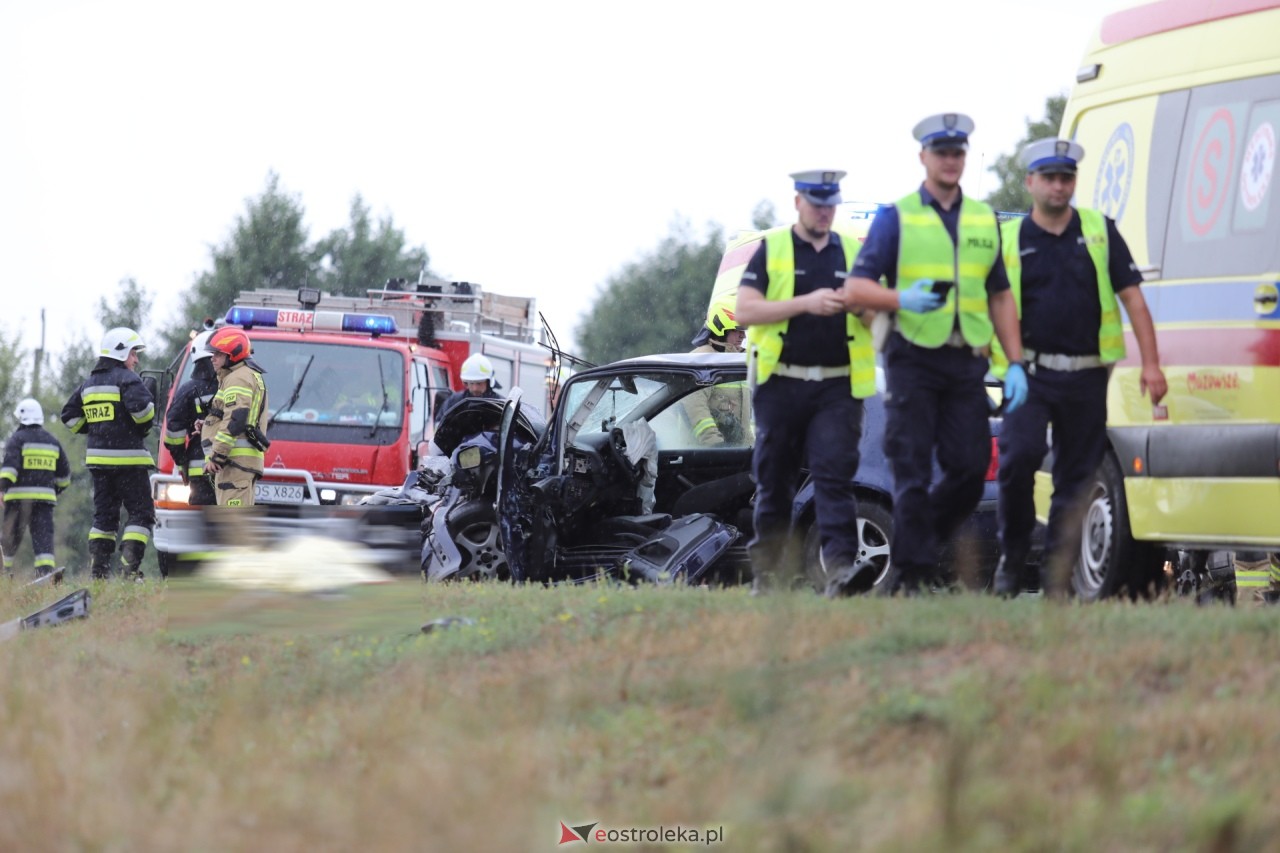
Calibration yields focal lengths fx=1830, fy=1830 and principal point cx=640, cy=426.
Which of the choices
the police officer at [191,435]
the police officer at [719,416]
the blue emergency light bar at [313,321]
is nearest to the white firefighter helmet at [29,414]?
the blue emergency light bar at [313,321]

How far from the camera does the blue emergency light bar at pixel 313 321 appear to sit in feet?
53.5

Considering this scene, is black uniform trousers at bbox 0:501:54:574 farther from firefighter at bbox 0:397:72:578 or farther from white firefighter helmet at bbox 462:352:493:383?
white firefighter helmet at bbox 462:352:493:383

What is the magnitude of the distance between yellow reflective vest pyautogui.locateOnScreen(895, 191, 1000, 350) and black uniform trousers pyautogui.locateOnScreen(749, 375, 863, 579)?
21.8 inches

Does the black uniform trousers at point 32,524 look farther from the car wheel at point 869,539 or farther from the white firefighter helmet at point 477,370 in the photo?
the car wheel at point 869,539

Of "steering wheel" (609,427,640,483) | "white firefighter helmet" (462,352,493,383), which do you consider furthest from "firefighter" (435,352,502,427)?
"steering wheel" (609,427,640,483)

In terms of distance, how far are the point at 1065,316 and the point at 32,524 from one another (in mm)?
11990

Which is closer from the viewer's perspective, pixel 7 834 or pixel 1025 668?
pixel 7 834

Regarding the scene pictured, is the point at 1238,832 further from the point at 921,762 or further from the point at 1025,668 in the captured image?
the point at 1025,668

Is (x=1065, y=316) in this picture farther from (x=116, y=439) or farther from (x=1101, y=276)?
(x=116, y=439)

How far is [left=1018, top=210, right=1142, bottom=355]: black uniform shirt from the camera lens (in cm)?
745

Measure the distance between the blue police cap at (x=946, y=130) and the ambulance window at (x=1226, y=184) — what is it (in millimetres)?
1022

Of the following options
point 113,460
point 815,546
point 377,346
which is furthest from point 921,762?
point 377,346

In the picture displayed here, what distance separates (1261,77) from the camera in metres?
7.38

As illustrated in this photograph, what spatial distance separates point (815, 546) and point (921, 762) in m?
5.18
